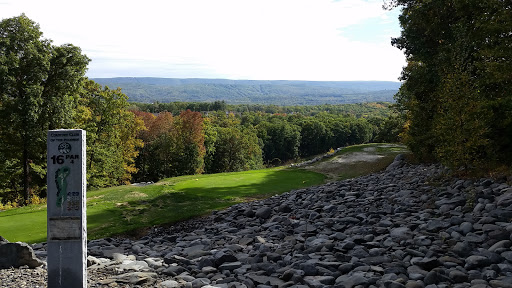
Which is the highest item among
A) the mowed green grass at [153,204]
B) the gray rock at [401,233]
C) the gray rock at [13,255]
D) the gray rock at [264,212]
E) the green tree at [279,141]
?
the gray rock at [401,233]

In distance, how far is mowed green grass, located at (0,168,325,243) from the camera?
1453cm

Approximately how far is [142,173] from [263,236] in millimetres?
48958

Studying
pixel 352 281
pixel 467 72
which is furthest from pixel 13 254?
pixel 467 72

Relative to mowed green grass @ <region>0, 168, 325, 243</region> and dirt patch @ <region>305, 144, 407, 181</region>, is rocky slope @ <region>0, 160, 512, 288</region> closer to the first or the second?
mowed green grass @ <region>0, 168, 325, 243</region>

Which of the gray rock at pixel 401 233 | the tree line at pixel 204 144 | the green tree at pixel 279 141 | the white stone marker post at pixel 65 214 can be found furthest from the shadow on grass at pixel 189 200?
the green tree at pixel 279 141

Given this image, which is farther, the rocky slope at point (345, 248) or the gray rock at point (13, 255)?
the gray rock at point (13, 255)

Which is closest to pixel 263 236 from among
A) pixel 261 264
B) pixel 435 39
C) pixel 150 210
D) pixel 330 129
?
pixel 261 264

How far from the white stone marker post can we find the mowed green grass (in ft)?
21.8

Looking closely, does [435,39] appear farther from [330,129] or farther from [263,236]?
[330,129]

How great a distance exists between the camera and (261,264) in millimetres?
8695

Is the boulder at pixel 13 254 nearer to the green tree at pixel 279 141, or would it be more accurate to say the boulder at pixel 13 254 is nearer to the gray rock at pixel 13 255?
the gray rock at pixel 13 255

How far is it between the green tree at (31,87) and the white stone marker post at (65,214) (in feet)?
67.4

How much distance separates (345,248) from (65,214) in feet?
21.0

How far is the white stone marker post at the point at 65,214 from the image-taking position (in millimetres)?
7383
